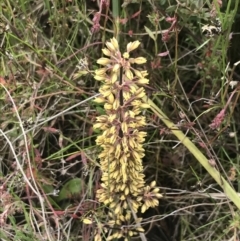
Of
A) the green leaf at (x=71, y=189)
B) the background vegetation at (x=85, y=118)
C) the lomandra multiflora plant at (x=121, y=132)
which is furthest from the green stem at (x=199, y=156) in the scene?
the green leaf at (x=71, y=189)

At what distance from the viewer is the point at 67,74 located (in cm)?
131

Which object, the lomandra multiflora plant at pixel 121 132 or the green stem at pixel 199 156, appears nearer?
the lomandra multiflora plant at pixel 121 132

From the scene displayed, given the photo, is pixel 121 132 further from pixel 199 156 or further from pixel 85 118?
pixel 85 118

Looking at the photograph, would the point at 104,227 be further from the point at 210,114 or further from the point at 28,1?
the point at 28,1

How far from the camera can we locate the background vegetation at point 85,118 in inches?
46.4

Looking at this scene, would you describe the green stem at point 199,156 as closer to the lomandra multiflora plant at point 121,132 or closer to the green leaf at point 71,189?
the lomandra multiflora plant at point 121,132

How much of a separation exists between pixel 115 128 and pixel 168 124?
262mm

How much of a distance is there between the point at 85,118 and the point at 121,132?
1.20ft

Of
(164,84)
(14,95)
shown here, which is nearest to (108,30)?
(164,84)

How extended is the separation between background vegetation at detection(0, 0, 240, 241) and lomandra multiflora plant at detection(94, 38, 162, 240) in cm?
11

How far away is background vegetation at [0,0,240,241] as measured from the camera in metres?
1.18

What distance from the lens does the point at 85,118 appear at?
1.28 metres

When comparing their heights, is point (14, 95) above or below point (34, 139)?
above

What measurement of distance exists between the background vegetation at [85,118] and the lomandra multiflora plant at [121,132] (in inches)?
4.2
